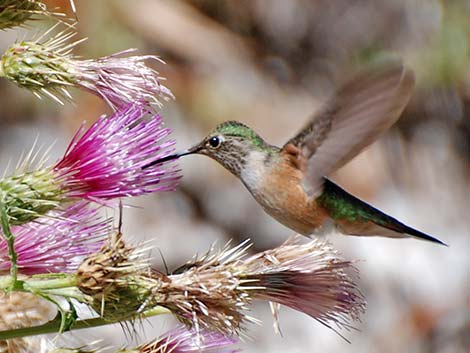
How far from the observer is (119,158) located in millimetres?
2807

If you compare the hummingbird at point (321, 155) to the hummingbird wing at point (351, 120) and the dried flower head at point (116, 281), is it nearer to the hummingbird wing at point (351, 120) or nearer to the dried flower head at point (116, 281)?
the hummingbird wing at point (351, 120)

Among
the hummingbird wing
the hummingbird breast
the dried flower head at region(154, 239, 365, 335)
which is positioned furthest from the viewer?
the hummingbird breast

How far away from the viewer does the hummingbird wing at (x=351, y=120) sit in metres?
3.22

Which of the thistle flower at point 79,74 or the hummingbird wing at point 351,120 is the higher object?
the hummingbird wing at point 351,120

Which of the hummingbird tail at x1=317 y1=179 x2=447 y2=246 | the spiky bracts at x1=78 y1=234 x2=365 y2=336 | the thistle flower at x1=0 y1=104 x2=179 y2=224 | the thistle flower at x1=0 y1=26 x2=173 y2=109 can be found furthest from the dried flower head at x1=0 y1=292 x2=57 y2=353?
the hummingbird tail at x1=317 y1=179 x2=447 y2=246

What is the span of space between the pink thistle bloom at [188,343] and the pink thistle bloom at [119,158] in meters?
0.40

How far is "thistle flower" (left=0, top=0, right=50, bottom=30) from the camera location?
2.85m

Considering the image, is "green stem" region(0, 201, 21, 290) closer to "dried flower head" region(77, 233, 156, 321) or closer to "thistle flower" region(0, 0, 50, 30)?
"dried flower head" region(77, 233, 156, 321)

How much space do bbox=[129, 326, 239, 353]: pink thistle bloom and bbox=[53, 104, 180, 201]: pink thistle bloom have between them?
398mm

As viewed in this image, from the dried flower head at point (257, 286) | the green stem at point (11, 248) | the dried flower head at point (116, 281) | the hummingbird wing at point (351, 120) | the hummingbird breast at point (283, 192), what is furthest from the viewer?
the hummingbird breast at point (283, 192)

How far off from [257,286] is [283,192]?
1017 mm

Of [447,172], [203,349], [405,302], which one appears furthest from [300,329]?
[203,349]

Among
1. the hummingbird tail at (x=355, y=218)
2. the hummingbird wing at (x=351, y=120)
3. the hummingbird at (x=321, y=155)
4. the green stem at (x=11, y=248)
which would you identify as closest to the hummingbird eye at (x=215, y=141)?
the hummingbird at (x=321, y=155)

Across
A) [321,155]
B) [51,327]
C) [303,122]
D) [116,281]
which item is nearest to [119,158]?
[116,281]
